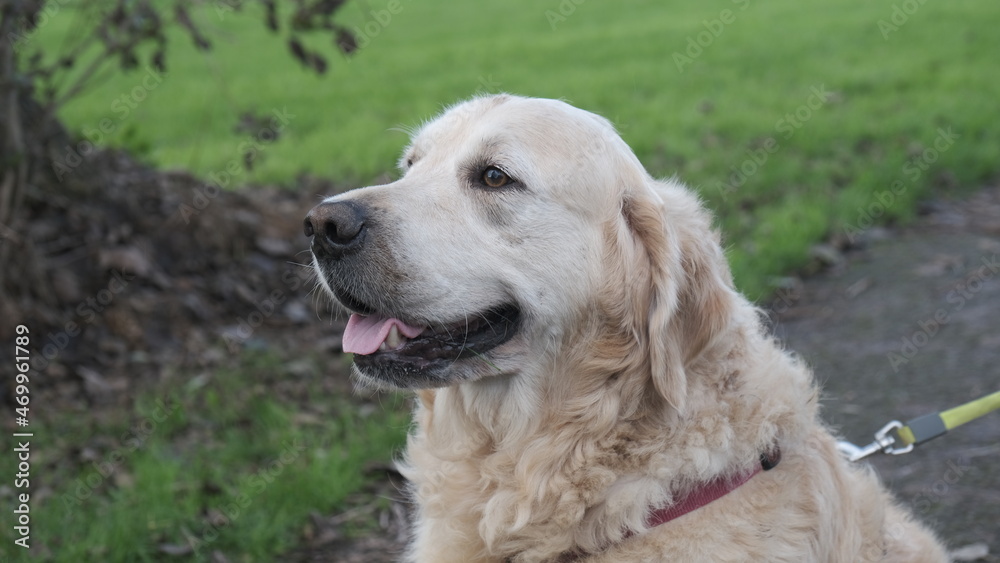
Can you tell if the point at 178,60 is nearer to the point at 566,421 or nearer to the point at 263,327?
the point at 263,327

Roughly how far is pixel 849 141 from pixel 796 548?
256 inches

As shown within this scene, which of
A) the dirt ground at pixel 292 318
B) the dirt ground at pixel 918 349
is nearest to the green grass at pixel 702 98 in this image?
the dirt ground at pixel 918 349

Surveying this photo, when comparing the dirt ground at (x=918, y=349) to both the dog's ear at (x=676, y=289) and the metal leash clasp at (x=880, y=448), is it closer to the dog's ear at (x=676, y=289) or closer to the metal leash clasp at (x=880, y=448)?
the metal leash clasp at (x=880, y=448)

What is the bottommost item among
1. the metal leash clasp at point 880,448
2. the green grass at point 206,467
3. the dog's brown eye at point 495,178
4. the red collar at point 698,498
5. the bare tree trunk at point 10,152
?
the green grass at point 206,467

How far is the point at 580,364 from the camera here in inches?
104

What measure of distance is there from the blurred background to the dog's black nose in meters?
1.30

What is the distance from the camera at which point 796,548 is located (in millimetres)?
2398

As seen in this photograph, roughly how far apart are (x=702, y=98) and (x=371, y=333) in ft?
25.1

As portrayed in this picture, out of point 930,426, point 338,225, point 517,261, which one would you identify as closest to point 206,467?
point 338,225

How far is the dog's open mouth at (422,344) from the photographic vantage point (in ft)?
8.55

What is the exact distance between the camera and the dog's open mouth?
2607 mm

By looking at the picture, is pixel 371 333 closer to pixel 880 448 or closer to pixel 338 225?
pixel 338 225

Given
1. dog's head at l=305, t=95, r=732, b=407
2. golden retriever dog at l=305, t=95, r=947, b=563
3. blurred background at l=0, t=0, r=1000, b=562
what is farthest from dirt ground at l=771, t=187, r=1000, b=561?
dog's head at l=305, t=95, r=732, b=407

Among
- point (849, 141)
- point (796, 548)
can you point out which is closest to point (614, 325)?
point (796, 548)
